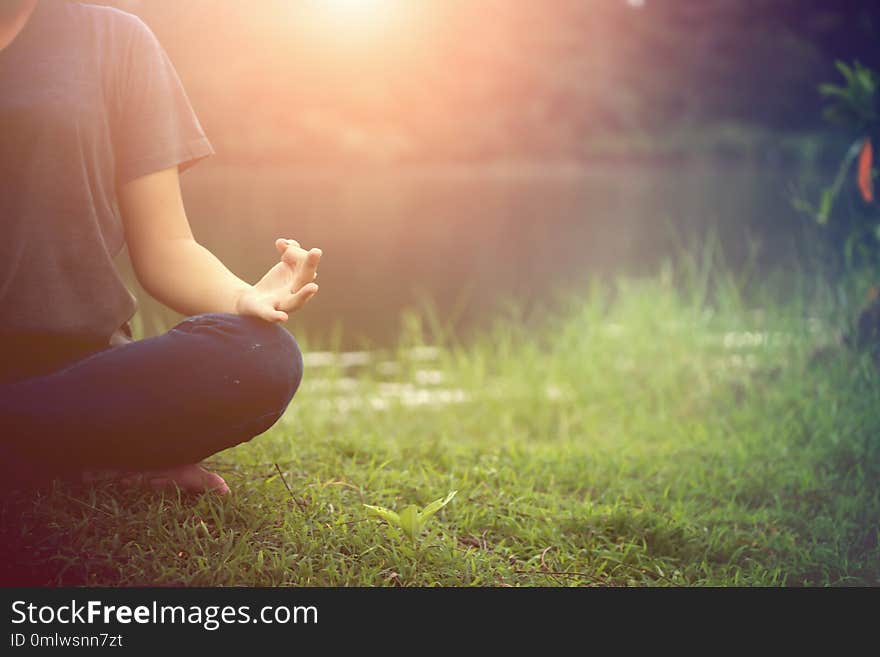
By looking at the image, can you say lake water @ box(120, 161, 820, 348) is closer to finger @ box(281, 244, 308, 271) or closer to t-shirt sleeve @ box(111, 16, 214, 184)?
t-shirt sleeve @ box(111, 16, 214, 184)

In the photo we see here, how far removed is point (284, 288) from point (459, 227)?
26.1 ft

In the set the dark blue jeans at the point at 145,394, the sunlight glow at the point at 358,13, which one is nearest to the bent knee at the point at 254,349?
the dark blue jeans at the point at 145,394

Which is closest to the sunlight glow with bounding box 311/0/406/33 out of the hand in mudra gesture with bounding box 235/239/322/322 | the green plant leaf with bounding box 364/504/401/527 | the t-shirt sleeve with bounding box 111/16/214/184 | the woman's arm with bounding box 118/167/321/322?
the t-shirt sleeve with bounding box 111/16/214/184

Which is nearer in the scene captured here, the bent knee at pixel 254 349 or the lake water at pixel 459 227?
the bent knee at pixel 254 349

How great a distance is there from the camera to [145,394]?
62.0 inches

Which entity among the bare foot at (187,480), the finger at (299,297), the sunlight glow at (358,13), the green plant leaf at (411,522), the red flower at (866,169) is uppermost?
the sunlight glow at (358,13)

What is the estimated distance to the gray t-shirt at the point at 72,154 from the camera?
1582 millimetres

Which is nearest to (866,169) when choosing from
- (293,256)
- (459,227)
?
(293,256)

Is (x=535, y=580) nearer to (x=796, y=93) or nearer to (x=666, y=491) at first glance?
(x=666, y=491)

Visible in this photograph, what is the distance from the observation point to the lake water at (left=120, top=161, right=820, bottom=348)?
5949 mm

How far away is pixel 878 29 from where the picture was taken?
14.5 feet

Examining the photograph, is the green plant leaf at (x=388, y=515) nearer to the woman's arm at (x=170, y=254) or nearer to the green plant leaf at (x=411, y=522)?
the green plant leaf at (x=411, y=522)

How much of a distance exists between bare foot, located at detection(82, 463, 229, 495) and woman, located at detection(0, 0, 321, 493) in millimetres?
39

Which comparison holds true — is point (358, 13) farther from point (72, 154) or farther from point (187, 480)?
point (187, 480)
